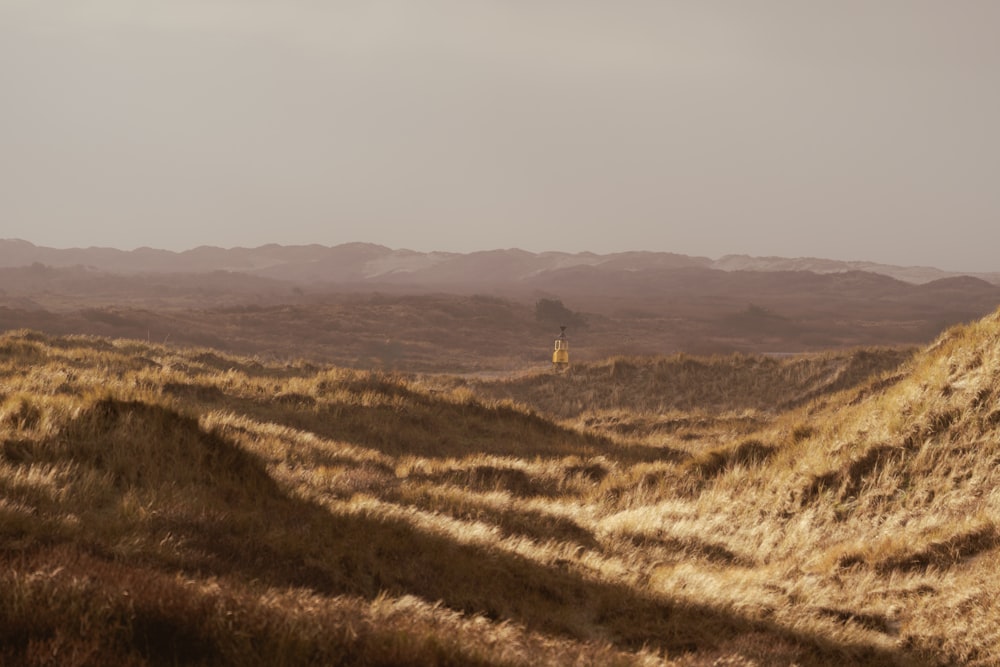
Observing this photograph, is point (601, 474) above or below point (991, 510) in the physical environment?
below

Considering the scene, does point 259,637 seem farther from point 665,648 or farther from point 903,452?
point 903,452

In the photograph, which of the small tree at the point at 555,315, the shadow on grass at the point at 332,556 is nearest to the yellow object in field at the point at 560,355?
the shadow on grass at the point at 332,556

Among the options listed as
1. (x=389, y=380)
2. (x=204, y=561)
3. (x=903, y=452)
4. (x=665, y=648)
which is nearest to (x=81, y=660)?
(x=204, y=561)

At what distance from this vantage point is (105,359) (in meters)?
24.1

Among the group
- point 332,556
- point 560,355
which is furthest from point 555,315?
point 332,556

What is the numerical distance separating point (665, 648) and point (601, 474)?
33.7 feet

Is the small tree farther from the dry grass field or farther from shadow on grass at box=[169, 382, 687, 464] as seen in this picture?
the dry grass field

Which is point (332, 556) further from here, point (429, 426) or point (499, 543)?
point (429, 426)

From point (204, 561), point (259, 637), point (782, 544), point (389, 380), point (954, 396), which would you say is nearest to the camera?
point (259, 637)

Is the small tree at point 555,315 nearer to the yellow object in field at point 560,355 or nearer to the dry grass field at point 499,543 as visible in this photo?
the yellow object in field at point 560,355

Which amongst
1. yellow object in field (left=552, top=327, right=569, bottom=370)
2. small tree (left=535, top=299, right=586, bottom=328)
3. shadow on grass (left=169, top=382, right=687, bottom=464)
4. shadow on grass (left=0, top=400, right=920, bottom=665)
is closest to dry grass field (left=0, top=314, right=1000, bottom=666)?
shadow on grass (left=0, top=400, right=920, bottom=665)

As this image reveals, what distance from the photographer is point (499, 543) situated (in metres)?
8.59

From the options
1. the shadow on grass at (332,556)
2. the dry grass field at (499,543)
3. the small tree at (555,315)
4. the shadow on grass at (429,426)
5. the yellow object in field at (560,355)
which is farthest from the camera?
the small tree at (555,315)

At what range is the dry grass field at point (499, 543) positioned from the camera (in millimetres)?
4297
